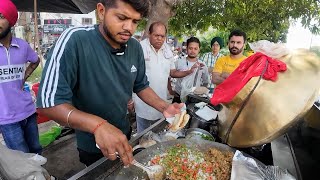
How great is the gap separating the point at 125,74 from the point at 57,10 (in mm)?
5016

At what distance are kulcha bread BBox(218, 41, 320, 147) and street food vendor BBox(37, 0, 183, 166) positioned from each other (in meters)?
0.56

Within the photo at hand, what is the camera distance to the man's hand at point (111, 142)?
110 cm

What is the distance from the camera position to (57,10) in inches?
232

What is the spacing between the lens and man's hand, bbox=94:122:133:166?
110cm

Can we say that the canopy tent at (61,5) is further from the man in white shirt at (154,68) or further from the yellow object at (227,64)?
the yellow object at (227,64)

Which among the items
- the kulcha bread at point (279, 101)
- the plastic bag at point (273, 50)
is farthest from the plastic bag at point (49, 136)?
the plastic bag at point (273, 50)

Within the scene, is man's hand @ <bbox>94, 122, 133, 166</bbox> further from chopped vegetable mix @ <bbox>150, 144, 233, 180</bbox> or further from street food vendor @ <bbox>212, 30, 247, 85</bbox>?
street food vendor @ <bbox>212, 30, 247, 85</bbox>

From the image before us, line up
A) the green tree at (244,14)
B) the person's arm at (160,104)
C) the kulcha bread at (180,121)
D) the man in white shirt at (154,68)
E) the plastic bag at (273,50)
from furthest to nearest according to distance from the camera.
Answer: the green tree at (244,14) < the man in white shirt at (154,68) < the person's arm at (160,104) < the kulcha bread at (180,121) < the plastic bag at (273,50)

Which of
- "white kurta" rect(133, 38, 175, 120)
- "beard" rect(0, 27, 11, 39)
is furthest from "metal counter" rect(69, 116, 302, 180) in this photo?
"beard" rect(0, 27, 11, 39)

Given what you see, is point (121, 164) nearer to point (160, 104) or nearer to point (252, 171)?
point (160, 104)

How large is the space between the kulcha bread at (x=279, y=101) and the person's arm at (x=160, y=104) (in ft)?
1.52

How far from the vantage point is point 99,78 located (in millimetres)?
1629

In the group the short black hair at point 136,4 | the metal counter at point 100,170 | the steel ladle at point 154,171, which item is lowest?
the metal counter at point 100,170

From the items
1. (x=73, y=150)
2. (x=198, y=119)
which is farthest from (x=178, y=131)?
(x=73, y=150)
